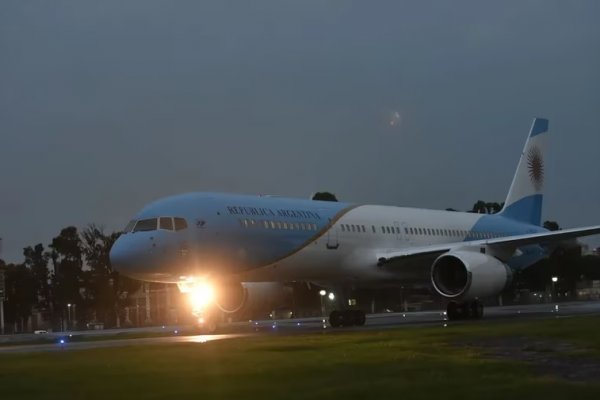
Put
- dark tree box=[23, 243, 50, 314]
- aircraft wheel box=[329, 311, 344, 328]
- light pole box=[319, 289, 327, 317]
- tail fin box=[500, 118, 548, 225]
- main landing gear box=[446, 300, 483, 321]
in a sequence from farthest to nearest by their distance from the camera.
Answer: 1. dark tree box=[23, 243, 50, 314]
2. tail fin box=[500, 118, 548, 225]
3. light pole box=[319, 289, 327, 317]
4. main landing gear box=[446, 300, 483, 321]
5. aircraft wheel box=[329, 311, 344, 328]

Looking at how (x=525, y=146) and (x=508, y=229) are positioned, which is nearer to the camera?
(x=508, y=229)

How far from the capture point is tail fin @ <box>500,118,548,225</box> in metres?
41.0

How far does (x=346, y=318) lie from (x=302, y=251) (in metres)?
3.25

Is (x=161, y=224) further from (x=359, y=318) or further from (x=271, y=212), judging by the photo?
(x=359, y=318)

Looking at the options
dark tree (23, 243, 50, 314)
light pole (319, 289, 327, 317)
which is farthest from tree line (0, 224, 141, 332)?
light pole (319, 289, 327, 317)

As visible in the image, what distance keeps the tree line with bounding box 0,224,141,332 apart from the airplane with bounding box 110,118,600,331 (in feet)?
135

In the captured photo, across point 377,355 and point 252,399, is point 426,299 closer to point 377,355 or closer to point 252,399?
point 377,355

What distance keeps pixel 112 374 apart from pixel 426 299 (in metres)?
50.5

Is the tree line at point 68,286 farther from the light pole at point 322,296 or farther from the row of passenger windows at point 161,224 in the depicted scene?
the row of passenger windows at point 161,224

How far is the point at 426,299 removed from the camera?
6003 centimetres

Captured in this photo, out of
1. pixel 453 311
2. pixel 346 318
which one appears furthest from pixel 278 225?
pixel 453 311

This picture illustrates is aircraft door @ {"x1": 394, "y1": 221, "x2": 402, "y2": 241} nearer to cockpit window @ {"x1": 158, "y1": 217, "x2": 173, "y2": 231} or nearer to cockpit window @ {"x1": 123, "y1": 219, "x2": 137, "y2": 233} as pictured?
cockpit window @ {"x1": 158, "y1": 217, "x2": 173, "y2": 231}

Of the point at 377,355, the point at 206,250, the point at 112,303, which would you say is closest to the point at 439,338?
the point at 377,355

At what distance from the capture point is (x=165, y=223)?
24641 millimetres
